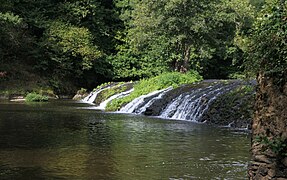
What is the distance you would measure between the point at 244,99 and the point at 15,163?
9.34 meters

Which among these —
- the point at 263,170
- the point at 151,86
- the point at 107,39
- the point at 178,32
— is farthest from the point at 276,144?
the point at 107,39

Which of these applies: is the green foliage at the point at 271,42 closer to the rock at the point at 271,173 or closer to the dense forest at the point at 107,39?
the rock at the point at 271,173

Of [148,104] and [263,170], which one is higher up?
[148,104]

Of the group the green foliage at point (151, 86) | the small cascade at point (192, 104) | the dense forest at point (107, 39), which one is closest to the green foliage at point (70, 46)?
the dense forest at point (107, 39)

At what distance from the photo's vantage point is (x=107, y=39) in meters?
36.4

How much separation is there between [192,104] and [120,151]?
8.12 meters

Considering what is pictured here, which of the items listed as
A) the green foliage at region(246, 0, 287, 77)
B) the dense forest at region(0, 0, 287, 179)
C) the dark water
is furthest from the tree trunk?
the dense forest at region(0, 0, 287, 179)

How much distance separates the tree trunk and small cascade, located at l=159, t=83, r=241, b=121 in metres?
10.3

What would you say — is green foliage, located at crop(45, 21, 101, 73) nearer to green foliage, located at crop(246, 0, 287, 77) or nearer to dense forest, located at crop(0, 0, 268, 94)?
dense forest, located at crop(0, 0, 268, 94)

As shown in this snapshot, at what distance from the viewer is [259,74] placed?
5.65m

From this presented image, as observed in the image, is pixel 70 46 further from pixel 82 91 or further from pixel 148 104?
pixel 148 104

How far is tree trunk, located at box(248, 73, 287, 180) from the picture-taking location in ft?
16.3

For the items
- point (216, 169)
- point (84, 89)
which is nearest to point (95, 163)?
point (216, 169)

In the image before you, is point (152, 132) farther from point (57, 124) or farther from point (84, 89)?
point (84, 89)
